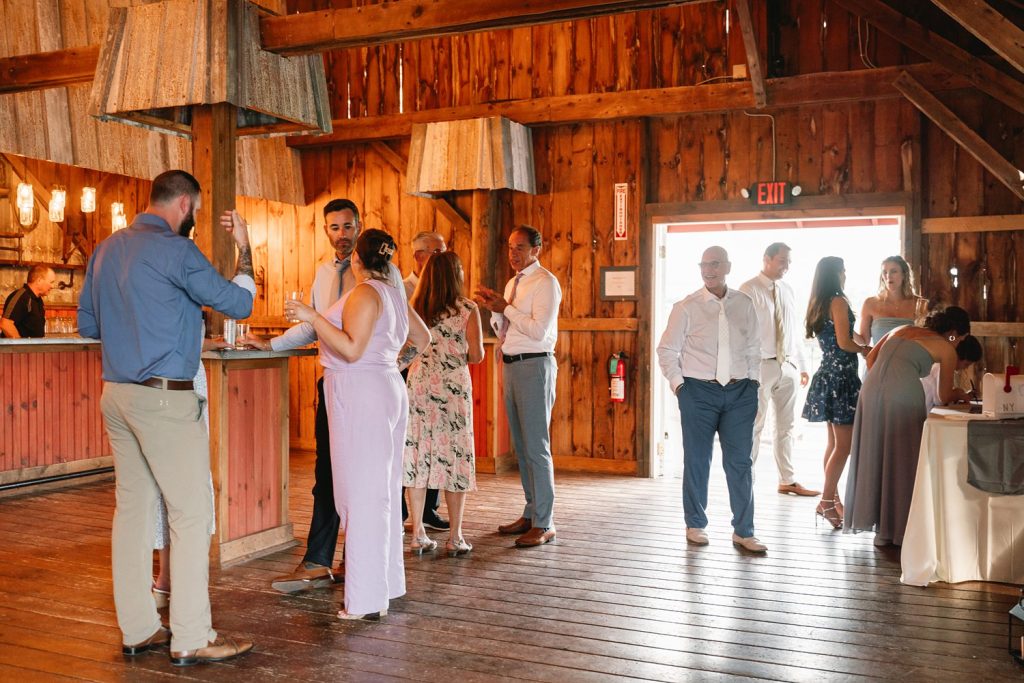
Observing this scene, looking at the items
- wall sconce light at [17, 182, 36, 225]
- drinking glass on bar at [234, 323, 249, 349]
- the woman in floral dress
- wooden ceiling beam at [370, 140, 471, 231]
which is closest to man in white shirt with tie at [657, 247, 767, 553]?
the woman in floral dress

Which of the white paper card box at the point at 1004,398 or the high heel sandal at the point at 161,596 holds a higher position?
the white paper card box at the point at 1004,398

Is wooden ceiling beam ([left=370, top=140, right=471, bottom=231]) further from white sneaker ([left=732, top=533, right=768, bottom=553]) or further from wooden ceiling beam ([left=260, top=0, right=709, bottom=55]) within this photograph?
white sneaker ([left=732, top=533, right=768, bottom=553])

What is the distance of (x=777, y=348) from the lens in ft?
21.8

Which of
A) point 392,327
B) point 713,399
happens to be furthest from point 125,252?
point 713,399

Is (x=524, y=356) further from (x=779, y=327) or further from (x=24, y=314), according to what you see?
(x=24, y=314)

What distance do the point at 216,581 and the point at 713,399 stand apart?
2721 millimetres

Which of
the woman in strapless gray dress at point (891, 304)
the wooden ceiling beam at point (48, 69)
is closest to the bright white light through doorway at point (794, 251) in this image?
the woman in strapless gray dress at point (891, 304)

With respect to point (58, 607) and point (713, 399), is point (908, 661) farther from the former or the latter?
point (58, 607)

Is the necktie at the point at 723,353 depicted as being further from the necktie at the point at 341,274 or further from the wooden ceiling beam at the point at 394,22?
the necktie at the point at 341,274

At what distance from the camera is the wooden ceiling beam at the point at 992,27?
406 centimetres

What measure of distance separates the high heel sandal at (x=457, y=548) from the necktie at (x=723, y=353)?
5.36 ft

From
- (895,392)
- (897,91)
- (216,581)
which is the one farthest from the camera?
(897,91)

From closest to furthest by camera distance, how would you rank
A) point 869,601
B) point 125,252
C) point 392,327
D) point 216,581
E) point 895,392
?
point 125,252 → point 392,327 → point 869,601 → point 216,581 → point 895,392

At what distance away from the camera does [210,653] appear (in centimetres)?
328
